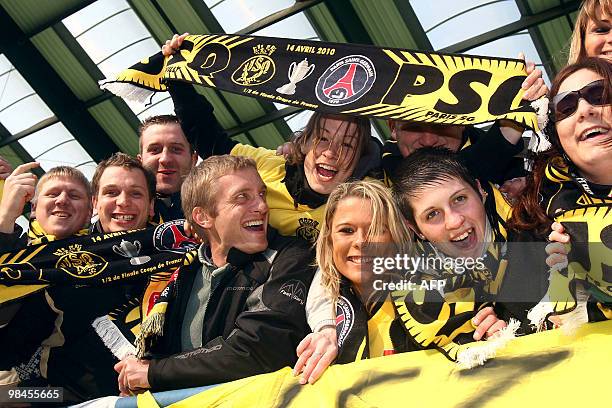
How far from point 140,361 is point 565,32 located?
767 cm

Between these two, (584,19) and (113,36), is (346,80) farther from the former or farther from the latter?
(113,36)

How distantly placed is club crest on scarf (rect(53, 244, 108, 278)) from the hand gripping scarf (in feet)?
6.20

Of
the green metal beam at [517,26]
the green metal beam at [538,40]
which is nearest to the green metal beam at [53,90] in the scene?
the green metal beam at [517,26]

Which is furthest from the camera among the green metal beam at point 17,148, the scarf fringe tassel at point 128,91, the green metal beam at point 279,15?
the green metal beam at point 17,148

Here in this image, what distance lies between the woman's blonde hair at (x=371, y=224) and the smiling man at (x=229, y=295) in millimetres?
130

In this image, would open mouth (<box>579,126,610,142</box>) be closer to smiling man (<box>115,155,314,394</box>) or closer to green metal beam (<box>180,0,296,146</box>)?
smiling man (<box>115,155,314,394</box>)

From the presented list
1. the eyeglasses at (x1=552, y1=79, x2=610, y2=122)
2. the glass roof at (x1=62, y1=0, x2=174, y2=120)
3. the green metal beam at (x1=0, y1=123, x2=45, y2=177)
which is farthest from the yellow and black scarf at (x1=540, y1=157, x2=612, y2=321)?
the green metal beam at (x1=0, y1=123, x2=45, y2=177)

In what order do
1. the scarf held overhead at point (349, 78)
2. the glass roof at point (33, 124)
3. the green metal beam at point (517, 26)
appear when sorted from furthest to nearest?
the glass roof at point (33, 124) → the green metal beam at point (517, 26) → the scarf held overhead at point (349, 78)

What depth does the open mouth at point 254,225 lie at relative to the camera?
2979mm

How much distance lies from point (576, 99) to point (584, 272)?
0.58 meters

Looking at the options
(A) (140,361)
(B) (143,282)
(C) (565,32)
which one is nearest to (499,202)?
(A) (140,361)

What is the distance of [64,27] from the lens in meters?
10.7

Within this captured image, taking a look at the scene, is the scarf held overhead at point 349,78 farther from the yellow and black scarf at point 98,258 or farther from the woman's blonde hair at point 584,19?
the yellow and black scarf at point 98,258

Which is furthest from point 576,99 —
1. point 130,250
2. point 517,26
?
point 517,26
